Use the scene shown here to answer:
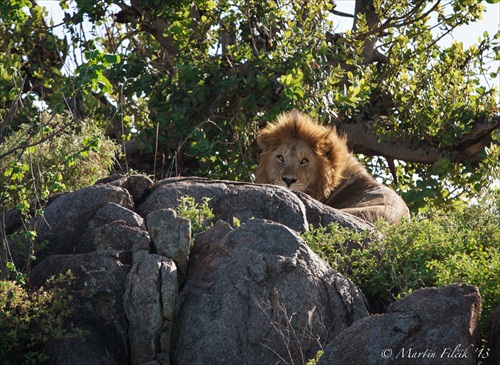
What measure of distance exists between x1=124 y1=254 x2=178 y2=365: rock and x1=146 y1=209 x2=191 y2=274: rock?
0.27 m

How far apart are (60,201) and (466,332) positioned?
335 centimetres

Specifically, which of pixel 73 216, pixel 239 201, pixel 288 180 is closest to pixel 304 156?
pixel 288 180

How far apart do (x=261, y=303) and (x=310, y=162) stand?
Result: 479cm

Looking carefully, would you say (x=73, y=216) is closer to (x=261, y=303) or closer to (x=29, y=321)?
(x=29, y=321)

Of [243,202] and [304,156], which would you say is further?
[304,156]

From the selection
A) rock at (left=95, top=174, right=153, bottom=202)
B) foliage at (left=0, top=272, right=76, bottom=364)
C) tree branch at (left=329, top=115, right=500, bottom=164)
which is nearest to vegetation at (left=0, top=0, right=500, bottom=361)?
tree branch at (left=329, top=115, right=500, bottom=164)

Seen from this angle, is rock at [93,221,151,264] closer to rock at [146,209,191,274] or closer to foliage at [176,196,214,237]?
rock at [146,209,191,274]

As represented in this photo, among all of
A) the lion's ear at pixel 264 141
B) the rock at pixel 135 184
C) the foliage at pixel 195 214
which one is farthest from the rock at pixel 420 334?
the lion's ear at pixel 264 141

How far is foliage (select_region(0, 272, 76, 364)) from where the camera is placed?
228 inches

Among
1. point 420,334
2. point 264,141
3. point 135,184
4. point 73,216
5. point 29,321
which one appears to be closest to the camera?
point 420,334

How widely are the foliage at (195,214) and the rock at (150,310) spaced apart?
845 mm

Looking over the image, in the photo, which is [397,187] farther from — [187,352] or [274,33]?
[187,352]

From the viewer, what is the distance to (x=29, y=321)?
585 cm

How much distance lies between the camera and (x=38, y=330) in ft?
19.4
